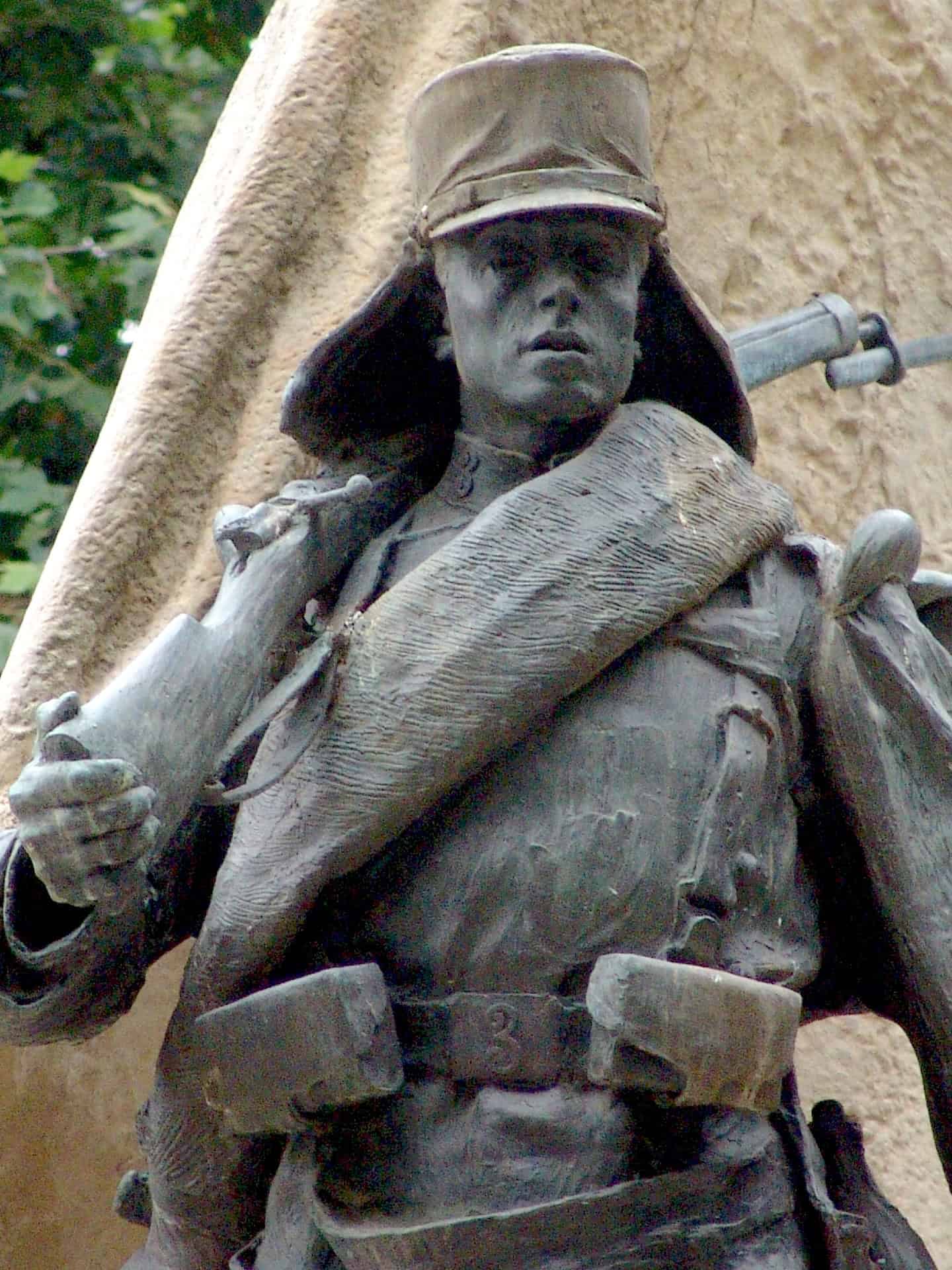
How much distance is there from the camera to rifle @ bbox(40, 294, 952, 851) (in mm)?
2096

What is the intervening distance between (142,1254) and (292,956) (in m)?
0.33

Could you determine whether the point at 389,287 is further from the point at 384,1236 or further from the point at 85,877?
the point at 384,1236

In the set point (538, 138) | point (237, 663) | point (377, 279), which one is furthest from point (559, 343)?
point (377, 279)

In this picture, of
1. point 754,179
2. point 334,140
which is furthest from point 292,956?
point 754,179

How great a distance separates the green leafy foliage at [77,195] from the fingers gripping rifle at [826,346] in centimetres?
Answer: 124

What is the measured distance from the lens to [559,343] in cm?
230

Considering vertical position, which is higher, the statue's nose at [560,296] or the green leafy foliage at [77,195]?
the statue's nose at [560,296]

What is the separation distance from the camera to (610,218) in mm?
2316

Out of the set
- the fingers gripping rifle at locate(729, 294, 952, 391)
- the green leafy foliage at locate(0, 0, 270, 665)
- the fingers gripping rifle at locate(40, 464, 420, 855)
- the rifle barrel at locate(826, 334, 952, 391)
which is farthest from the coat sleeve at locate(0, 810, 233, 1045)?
the green leafy foliage at locate(0, 0, 270, 665)

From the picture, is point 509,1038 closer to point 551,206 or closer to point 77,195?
point 551,206

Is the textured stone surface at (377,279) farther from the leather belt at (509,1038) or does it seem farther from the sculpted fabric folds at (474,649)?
the leather belt at (509,1038)

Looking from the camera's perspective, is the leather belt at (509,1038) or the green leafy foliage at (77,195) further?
the green leafy foliage at (77,195)

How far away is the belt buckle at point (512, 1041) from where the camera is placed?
2146mm


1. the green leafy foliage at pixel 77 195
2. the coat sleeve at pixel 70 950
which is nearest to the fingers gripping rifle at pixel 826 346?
the coat sleeve at pixel 70 950
